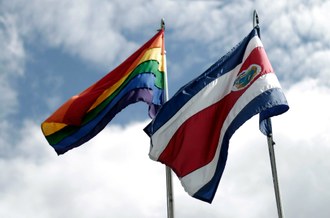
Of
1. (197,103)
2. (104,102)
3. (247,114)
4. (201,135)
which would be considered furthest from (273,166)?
(104,102)

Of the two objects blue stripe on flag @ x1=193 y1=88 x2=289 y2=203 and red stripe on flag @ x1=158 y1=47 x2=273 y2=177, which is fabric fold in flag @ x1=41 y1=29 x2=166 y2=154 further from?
blue stripe on flag @ x1=193 y1=88 x2=289 y2=203

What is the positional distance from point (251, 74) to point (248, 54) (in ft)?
2.34

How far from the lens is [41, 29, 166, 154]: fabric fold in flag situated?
18.4 meters

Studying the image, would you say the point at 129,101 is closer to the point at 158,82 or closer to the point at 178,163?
the point at 158,82

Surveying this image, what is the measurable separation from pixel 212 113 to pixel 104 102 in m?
4.37

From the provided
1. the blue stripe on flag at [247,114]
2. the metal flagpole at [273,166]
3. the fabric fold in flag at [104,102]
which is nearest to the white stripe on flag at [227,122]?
the blue stripe on flag at [247,114]

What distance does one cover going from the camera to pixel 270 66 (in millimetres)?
15266

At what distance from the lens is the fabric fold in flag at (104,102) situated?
18375mm

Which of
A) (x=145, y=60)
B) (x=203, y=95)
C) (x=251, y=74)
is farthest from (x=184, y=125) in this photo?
(x=145, y=60)

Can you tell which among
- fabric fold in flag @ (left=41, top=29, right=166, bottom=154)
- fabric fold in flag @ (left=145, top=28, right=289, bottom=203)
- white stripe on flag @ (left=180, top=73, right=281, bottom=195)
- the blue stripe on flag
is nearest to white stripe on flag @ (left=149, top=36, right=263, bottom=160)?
fabric fold in flag @ (left=145, top=28, right=289, bottom=203)

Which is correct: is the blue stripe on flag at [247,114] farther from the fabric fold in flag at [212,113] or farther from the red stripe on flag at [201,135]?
the red stripe on flag at [201,135]

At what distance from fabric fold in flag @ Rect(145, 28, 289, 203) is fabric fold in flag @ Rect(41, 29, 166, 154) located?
193 cm

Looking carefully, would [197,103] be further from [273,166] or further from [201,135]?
[273,166]

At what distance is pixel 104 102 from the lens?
1880 cm
